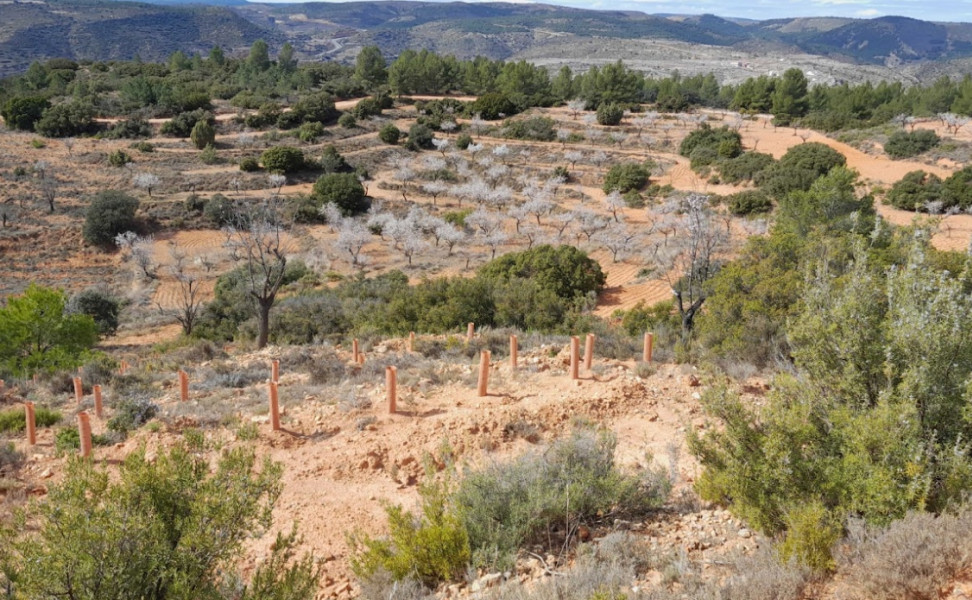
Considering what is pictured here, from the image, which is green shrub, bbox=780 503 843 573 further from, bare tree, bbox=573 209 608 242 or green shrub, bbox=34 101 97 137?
green shrub, bbox=34 101 97 137

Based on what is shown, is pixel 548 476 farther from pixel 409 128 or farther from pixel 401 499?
pixel 409 128

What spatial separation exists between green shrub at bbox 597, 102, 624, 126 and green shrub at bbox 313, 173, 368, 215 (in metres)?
21.4

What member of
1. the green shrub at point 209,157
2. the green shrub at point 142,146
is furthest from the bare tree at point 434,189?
the green shrub at point 142,146

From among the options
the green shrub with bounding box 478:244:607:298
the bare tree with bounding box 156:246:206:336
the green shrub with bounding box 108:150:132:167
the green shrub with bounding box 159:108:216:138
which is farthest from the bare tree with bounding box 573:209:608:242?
the green shrub with bounding box 159:108:216:138

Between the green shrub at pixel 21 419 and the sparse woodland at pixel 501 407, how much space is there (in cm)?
3

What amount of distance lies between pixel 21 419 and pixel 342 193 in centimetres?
2605

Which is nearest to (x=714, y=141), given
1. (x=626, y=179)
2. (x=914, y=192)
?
(x=626, y=179)

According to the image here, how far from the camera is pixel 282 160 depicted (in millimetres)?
37031

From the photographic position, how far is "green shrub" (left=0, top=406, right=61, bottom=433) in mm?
8422

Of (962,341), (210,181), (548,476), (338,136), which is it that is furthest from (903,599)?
(338,136)

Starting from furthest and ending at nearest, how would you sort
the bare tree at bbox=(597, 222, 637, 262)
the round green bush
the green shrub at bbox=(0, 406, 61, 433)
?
the round green bush → the bare tree at bbox=(597, 222, 637, 262) → the green shrub at bbox=(0, 406, 61, 433)

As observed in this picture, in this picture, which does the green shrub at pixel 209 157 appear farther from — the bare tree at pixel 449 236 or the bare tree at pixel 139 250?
the bare tree at pixel 449 236

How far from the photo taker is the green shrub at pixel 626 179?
115 ft

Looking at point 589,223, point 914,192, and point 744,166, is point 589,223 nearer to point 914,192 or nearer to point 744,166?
point 744,166
